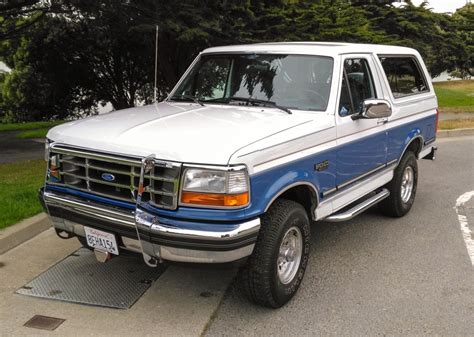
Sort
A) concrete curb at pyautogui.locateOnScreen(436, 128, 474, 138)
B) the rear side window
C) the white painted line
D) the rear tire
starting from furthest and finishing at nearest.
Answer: concrete curb at pyautogui.locateOnScreen(436, 128, 474, 138) < the rear tire < the rear side window < the white painted line

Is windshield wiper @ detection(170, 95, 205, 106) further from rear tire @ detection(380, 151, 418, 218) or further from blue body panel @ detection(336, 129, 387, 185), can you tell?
rear tire @ detection(380, 151, 418, 218)

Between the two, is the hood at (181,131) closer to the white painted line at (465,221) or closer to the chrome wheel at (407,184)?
the white painted line at (465,221)

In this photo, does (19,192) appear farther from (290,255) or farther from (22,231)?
(290,255)

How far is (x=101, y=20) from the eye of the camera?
10.3 meters

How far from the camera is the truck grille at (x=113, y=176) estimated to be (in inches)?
128

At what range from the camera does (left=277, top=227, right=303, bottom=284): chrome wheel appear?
383 cm

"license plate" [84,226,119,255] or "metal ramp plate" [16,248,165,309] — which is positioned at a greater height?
"license plate" [84,226,119,255]

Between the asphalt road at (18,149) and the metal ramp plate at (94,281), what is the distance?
5.47 meters

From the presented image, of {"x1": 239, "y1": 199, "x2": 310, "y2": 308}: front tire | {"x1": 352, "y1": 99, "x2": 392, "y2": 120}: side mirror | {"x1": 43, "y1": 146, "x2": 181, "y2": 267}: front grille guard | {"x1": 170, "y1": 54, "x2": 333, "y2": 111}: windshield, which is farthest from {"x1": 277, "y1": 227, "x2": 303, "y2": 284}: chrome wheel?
{"x1": 352, "y1": 99, "x2": 392, "y2": 120}: side mirror

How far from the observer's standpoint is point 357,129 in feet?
15.1

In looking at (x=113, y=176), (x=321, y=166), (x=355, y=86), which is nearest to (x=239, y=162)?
(x=113, y=176)

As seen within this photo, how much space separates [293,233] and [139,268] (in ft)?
4.74

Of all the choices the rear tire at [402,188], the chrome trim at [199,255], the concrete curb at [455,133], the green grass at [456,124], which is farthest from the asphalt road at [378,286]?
the green grass at [456,124]

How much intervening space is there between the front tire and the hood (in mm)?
610
